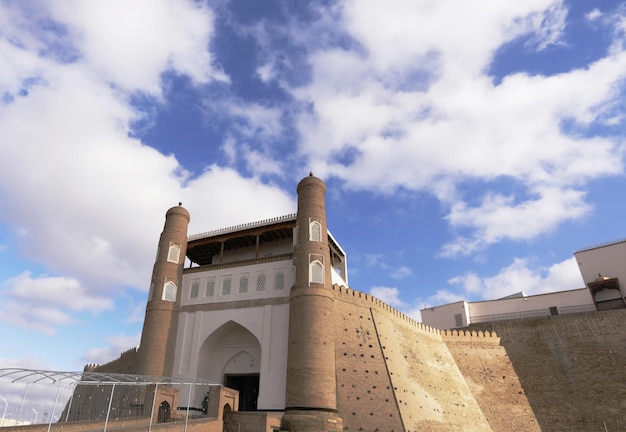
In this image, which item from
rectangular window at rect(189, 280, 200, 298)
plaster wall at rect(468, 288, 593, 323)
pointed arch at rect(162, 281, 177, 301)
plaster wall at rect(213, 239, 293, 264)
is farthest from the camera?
plaster wall at rect(468, 288, 593, 323)

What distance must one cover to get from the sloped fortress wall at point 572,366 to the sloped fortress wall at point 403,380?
3.20 feet

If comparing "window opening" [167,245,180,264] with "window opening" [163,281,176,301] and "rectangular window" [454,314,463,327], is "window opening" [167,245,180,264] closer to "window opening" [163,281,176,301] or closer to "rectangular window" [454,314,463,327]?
"window opening" [163,281,176,301]

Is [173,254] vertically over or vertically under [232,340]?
over

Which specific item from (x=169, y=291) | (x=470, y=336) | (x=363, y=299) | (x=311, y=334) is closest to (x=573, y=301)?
(x=470, y=336)

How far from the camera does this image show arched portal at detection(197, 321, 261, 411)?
832 inches

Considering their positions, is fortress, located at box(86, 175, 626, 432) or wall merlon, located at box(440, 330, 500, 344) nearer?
fortress, located at box(86, 175, 626, 432)

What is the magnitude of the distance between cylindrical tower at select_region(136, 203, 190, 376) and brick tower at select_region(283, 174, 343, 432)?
22.3ft

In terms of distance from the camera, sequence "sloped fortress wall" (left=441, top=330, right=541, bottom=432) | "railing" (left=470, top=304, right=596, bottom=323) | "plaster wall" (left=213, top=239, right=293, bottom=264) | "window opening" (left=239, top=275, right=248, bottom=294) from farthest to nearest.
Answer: "railing" (left=470, top=304, right=596, bottom=323) < "plaster wall" (left=213, top=239, right=293, bottom=264) < "window opening" (left=239, top=275, right=248, bottom=294) < "sloped fortress wall" (left=441, top=330, right=541, bottom=432)

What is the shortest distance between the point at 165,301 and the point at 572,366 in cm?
2168

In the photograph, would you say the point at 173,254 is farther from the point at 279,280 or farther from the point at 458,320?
the point at 458,320

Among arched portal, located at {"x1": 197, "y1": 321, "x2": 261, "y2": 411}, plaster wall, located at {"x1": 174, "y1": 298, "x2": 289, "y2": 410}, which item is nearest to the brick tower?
plaster wall, located at {"x1": 174, "y1": 298, "x2": 289, "y2": 410}

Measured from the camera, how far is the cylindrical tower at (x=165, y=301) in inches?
812

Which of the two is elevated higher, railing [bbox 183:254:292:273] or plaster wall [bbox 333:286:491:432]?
railing [bbox 183:254:292:273]

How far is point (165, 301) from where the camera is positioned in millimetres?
22172
